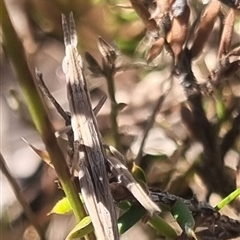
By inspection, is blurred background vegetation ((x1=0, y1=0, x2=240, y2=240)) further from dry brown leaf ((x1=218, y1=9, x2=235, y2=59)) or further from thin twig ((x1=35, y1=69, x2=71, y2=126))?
thin twig ((x1=35, y1=69, x2=71, y2=126))

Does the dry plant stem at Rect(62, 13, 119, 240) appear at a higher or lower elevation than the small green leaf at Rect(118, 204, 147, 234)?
higher

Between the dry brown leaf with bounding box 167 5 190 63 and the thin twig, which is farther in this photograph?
the dry brown leaf with bounding box 167 5 190 63

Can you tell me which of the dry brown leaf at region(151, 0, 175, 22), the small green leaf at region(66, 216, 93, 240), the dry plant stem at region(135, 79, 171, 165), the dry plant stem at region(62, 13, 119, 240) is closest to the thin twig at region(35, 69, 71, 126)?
the dry plant stem at region(62, 13, 119, 240)

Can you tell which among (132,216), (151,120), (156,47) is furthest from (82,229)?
(151,120)

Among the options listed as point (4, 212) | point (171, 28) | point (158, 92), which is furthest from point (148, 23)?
point (4, 212)

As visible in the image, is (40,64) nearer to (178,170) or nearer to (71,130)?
(178,170)

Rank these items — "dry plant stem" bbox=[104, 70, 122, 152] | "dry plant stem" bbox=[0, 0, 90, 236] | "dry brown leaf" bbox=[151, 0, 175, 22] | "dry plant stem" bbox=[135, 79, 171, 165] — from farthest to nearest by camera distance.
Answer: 1. "dry plant stem" bbox=[135, 79, 171, 165]
2. "dry plant stem" bbox=[104, 70, 122, 152]
3. "dry brown leaf" bbox=[151, 0, 175, 22]
4. "dry plant stem" bbox=[0, 0, 90, 236]
